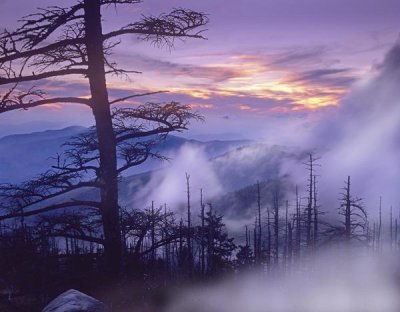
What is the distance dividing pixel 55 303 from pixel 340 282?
6241 cm

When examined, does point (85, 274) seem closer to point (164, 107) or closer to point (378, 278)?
point (164, 107)

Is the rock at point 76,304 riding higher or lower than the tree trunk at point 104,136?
lower

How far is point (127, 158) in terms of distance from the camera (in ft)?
31.0

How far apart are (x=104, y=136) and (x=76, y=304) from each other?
136 inches

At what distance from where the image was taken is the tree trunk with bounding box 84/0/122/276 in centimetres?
815

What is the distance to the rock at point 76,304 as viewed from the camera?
323 inches

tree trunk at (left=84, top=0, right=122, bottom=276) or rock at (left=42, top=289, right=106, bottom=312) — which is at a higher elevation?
tree trunk at (left=84, top=0, right=122, bottom=276)

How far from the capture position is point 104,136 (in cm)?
→ 845

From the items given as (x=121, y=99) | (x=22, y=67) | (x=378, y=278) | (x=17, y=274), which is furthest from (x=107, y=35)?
(x=378, y=278)

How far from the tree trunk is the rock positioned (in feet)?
2.29

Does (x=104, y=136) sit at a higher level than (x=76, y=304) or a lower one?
higher

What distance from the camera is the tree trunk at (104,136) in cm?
815

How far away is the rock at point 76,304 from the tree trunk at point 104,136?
70 cm

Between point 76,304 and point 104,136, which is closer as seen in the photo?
point 76,304
